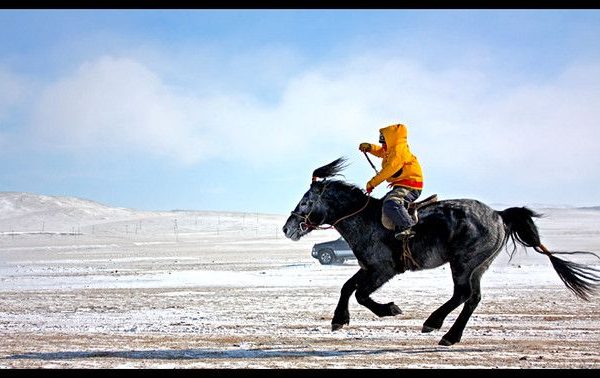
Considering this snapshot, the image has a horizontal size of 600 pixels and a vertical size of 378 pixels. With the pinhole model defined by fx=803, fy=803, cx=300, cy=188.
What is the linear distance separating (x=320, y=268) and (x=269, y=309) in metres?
15.0

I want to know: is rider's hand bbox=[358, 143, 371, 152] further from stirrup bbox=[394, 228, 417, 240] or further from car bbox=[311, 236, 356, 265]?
car bbox=[311, 236, 356, 265]

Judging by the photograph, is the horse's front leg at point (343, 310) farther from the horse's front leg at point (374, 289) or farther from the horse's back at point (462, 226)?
the horse's back at point (462, 226)

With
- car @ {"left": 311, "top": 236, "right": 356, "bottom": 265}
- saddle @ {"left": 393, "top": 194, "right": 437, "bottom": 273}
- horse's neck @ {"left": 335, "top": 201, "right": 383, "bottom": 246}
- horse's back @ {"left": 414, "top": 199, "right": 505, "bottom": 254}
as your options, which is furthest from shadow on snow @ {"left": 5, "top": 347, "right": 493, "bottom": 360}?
car @ {"left": 311, "top": 236, "right": 356, "bottom": 265}

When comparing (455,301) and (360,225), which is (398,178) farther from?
(455,301)

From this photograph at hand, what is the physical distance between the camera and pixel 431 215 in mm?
10562

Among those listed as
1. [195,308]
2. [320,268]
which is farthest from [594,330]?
[320,268]

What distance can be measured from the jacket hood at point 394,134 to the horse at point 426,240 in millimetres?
942

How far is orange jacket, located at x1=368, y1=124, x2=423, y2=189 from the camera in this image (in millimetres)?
10570

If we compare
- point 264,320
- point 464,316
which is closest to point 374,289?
point 464,316

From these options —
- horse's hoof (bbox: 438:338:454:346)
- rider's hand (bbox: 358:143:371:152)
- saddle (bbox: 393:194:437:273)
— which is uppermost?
rider's hand (bbox: 358:143:371:152)

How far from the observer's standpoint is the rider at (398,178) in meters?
10.4

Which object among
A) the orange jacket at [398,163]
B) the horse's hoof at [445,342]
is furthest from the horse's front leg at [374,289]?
the orange jacket at [398,163]

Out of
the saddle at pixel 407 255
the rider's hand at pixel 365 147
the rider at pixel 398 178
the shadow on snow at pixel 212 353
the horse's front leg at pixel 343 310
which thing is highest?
the rider's hand at pixel 365 147

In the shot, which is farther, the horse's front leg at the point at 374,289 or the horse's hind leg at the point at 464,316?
the horse's front leg at the point at 374,289
